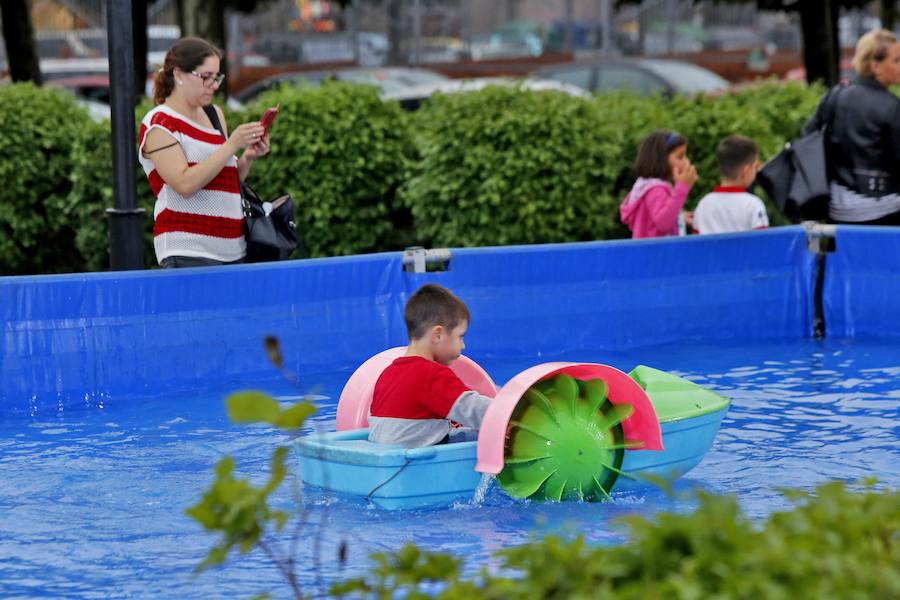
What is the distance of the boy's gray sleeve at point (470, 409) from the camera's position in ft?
18.4

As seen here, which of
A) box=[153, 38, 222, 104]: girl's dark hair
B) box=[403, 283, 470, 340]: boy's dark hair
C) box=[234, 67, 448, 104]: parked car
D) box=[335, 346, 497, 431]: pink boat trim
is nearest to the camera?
box=[403, 283, 470, 340]: boy's dark hair

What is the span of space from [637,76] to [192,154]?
46.5 ft

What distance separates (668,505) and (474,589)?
3.03 m

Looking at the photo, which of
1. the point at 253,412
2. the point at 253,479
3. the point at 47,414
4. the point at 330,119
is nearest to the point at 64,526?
the point at 253,479

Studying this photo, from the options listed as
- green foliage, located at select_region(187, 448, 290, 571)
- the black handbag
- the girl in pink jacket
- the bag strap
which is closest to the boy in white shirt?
the girl in pink jacket

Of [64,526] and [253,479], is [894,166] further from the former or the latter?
[64,526]

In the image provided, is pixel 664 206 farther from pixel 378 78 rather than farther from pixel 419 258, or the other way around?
pixel 378 78

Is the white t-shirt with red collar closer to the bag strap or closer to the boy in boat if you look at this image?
the bag strap

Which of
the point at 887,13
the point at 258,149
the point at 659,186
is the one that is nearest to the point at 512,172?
the point at 659,186

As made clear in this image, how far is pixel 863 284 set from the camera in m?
9.48

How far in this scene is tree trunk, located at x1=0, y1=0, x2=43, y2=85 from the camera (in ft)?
53.2

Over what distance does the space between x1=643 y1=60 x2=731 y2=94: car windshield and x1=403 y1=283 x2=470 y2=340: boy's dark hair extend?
1492cm

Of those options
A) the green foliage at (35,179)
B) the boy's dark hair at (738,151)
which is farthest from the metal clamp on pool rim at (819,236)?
the green foliage at (35,179)

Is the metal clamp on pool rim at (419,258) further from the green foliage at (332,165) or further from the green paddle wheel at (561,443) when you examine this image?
the green paddle wheel at (561,443)
